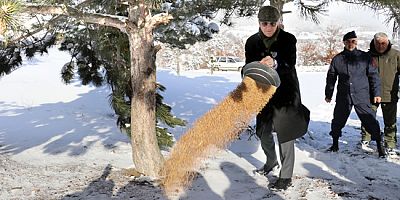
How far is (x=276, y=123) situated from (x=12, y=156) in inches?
125

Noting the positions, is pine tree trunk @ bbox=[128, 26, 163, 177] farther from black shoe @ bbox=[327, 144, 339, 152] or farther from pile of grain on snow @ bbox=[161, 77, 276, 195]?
black shoe @ bbox=[327, 144, 339, 152]

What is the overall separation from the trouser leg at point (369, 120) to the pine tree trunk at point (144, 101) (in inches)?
99.3

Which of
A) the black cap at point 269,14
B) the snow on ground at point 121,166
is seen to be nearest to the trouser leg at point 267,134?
the snow on ground at point 121,166

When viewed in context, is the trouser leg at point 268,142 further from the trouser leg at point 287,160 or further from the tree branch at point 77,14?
the tree branch at point 77,14

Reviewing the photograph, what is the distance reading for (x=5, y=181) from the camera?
375 cm

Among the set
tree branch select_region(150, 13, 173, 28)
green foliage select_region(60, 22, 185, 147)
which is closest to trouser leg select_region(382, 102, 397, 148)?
green foliage select_region(60, 22, 185, 147)

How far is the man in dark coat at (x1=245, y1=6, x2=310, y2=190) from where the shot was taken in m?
3.19

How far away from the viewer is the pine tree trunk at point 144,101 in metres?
3.43

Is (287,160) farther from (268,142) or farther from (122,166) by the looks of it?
(122,166)

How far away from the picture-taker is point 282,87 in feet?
10.8

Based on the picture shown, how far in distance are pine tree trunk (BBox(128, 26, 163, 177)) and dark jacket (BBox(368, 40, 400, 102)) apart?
2.86 metres

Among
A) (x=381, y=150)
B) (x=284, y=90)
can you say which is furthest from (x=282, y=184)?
(x=381, y=150)

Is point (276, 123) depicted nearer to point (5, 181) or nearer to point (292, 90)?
point (292, 90)

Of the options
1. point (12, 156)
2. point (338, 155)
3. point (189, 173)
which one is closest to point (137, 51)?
point (189, 173)
